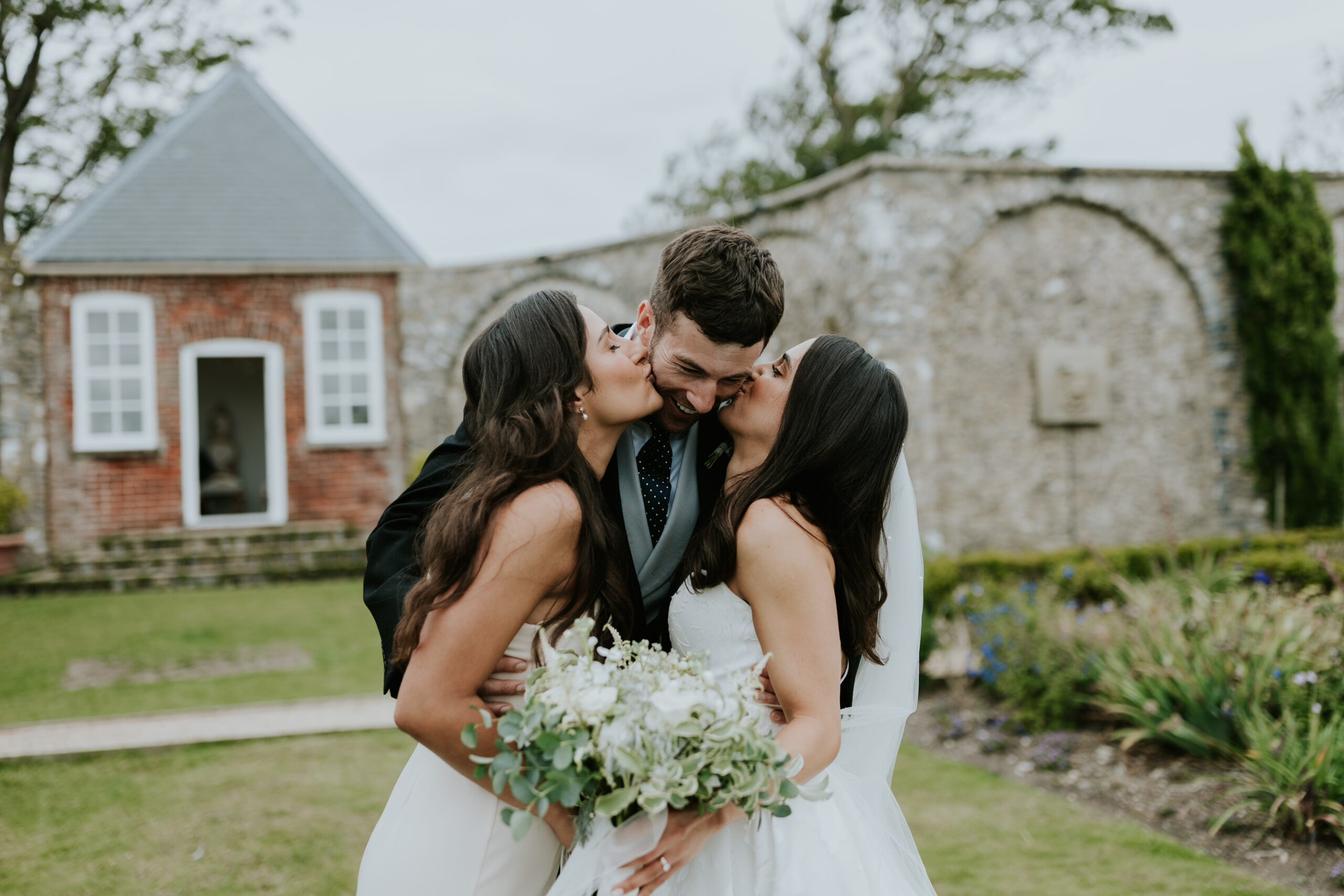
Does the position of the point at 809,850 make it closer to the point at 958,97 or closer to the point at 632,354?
the point at 632,354

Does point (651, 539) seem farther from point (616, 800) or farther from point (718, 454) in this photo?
point (616, 800)

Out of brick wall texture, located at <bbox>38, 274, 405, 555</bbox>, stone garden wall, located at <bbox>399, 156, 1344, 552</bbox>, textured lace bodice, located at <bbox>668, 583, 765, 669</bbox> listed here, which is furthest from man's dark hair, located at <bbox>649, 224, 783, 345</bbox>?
brick wall texture, located at <bbox>38, 274, 405, 555</bbox>

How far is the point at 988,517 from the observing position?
33.8 ft

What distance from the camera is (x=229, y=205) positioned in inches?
550

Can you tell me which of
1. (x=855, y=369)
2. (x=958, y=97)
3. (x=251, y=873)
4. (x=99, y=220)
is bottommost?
(x=251, y=873)

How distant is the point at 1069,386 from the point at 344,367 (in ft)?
33.3

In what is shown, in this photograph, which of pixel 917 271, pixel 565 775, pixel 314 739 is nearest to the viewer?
pixel 565 775

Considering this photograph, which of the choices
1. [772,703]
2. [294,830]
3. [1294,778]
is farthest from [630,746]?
[1294,778]

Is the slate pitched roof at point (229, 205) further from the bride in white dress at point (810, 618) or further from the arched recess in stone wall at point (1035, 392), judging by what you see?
the bride in white dress at point (810, 618)

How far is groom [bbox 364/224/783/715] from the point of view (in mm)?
2170

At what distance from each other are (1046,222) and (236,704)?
9652mm

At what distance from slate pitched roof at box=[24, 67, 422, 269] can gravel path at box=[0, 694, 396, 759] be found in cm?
882

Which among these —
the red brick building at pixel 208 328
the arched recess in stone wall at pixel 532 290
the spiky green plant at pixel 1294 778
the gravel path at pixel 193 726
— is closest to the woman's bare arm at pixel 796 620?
the spiky green plant at pixel 1294 778

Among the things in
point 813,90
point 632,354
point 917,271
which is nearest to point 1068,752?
point 632,354
